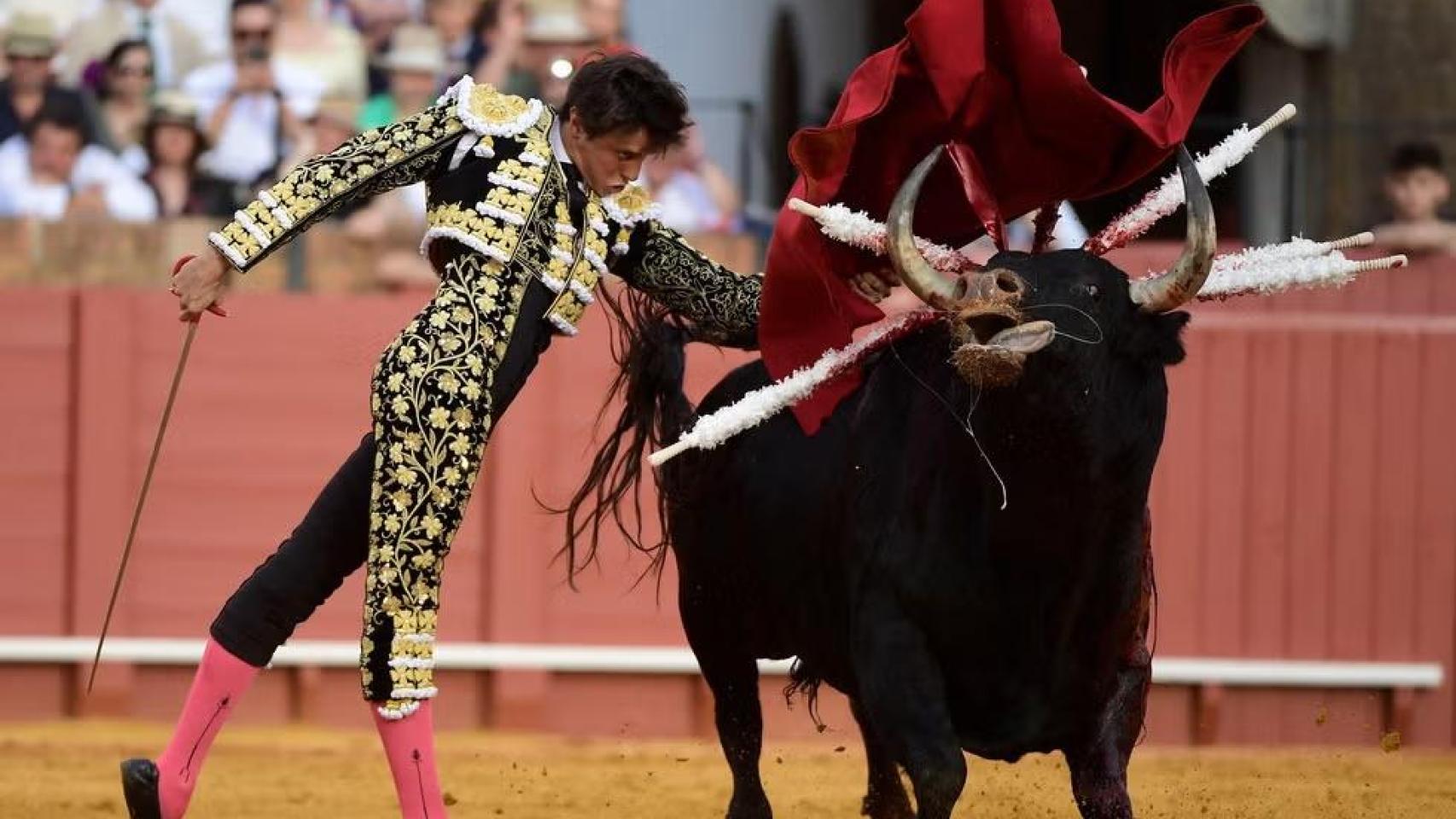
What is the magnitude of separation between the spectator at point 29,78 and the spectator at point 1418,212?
3.90 m

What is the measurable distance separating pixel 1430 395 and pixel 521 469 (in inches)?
104

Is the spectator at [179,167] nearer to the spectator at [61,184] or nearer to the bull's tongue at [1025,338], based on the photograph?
the spectator at [61,184]

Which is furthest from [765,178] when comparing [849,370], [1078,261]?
[1078,261]

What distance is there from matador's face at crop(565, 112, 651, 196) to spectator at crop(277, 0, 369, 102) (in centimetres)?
363

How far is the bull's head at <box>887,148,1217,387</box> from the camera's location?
10.6 feet

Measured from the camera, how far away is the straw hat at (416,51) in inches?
284

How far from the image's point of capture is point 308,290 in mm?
7219

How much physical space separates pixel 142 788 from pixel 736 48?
5097mm

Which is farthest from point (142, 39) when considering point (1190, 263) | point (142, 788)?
point (1190, 263)

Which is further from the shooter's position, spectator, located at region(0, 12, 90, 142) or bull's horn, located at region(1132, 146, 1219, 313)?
spectator, located at region(0, 12, 90, 142)

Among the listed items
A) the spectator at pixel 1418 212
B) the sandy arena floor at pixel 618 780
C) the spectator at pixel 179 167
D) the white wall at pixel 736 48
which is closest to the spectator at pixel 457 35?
the white wall at pixel 736 48

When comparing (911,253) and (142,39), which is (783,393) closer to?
(911,253)

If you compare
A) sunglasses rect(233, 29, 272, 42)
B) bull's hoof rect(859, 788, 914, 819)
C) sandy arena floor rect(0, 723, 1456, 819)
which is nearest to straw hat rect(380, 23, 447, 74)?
sunglasses rect(233, 29, 272, 42)

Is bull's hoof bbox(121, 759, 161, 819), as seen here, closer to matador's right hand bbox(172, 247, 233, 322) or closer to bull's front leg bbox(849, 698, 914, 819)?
matador's right hand bbox(172, 247, 233, 322)
